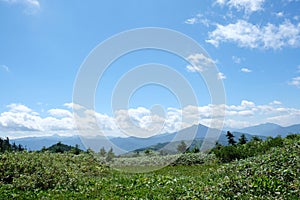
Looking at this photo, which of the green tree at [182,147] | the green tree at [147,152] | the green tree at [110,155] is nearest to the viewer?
Answer: the green tree at [110,155]

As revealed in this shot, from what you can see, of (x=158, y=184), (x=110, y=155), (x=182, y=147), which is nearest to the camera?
(x=158, y=184)

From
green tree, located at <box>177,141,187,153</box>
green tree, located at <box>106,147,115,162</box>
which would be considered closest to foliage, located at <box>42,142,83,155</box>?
green tree, located at <box>106,147,115,162</box>

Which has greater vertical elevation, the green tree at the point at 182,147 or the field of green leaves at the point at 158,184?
the green tree at the point at 182,147

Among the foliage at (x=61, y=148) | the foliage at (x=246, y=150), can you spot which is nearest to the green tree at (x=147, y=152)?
the foliage at (x=61, y=148)

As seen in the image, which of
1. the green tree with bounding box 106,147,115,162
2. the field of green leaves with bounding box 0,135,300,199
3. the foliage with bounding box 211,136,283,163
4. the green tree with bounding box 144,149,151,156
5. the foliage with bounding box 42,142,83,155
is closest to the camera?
the field of green leaves with bounding box 0,135,300,199

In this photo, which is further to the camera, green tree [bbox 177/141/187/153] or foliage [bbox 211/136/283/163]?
green tree [bbox 177/141/187/153]

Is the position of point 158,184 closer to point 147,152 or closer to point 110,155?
point 110,155

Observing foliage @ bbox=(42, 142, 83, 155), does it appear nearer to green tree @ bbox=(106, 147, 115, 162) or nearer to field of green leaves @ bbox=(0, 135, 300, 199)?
green tree @ bbox=(106, 147, 115, 162)

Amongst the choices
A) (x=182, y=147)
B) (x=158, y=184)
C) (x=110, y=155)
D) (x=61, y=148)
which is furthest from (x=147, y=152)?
(x=158, y=184)

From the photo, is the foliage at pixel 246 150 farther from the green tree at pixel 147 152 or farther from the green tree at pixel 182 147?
the green tree at pixel 147 152

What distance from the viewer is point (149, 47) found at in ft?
41.2

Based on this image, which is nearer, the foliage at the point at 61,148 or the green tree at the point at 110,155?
the green tree at the point at 110,155

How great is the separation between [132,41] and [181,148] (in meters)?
13.6

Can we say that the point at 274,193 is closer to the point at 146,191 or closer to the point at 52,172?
the point at 146,191
